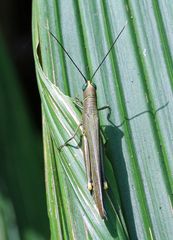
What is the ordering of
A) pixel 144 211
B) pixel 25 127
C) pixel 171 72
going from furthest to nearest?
pixel 25 127 → pixel 171 72 → pixel 144 211

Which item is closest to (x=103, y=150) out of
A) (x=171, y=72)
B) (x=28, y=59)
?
(x=171, y=72)

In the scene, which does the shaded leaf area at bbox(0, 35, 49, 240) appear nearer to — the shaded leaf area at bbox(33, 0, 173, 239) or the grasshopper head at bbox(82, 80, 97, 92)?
the shaded leaf area at bbox(33, 0, 173, 239)

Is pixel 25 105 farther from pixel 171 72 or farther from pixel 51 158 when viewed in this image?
pixel 171 72

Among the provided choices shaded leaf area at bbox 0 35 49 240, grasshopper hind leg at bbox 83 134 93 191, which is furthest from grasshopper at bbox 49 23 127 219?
shaded leaf area at bbox 0 35 49 240

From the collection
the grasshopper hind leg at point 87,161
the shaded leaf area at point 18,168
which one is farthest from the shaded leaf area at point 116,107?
the shaded leaf area at point 18,168

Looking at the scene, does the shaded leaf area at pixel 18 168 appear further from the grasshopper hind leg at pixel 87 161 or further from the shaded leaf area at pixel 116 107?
the grasshopper hind leg at pixel 87 161

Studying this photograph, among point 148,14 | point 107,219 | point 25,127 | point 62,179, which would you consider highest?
point 148,14
